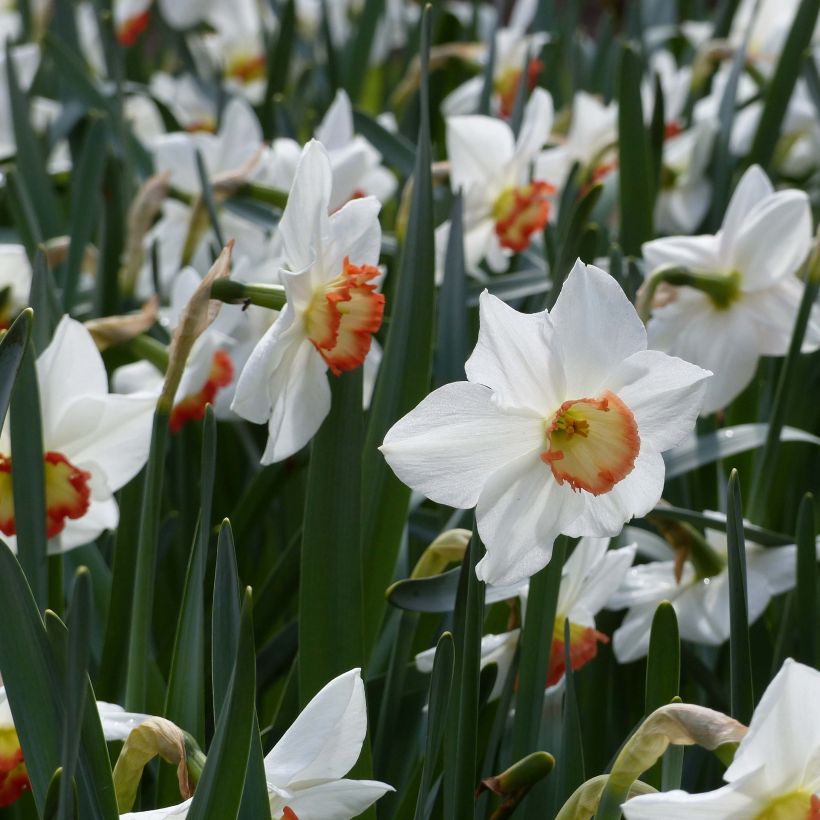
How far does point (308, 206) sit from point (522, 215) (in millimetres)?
691

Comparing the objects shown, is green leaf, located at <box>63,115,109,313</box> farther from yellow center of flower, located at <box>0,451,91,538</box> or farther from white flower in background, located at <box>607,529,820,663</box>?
white flower in background, located at <box>607,529,820,663</box>

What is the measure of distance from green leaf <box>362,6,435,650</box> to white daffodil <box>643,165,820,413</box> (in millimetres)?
255

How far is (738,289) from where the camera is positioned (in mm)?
1214

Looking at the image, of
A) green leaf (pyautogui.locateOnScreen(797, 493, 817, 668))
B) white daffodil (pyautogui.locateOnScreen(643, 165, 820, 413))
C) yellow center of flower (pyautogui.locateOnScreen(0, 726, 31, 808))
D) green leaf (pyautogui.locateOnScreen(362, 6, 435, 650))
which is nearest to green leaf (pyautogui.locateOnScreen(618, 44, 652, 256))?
white daffodil (pyautogui.locateOnScreen(643, 165, 820, 413))

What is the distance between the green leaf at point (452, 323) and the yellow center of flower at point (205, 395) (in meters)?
0.23

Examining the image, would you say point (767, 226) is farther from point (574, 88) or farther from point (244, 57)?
point (244, 57)

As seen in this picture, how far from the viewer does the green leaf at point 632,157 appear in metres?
1.47

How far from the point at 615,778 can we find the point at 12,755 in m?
0.40

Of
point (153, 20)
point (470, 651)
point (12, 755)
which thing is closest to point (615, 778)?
point (470, 651)

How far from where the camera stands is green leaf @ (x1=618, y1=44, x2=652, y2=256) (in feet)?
4.82

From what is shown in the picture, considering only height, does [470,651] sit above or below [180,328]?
below

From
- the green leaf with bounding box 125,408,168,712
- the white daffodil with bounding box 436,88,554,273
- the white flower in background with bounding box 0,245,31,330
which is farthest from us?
the white daffodil with bounding box 436,88,554,273

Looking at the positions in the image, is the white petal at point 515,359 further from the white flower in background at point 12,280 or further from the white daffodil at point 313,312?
the white flower in background at point 12,280

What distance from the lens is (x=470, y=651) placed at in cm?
77
